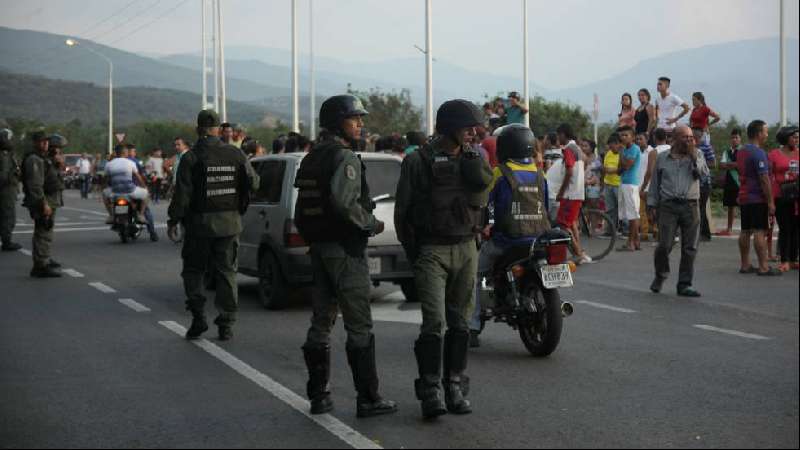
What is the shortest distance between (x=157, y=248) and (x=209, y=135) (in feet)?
35.8

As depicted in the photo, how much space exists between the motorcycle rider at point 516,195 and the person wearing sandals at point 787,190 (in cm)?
651

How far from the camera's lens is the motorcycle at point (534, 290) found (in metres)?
8.71

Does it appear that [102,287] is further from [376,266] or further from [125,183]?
[125,183]

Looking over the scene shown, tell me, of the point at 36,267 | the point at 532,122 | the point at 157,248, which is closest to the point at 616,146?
the point at 157,248

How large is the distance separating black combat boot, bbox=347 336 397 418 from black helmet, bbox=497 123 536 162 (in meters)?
2.64

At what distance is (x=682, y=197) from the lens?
41.8ft

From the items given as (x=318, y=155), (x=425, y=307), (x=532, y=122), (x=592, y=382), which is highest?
(x=532, y=122)

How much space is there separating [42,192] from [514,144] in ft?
27.7

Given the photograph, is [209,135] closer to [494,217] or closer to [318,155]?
[494,217]

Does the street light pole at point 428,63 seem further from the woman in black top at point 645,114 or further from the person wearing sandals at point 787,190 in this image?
the person wearing sandals at point 787,190

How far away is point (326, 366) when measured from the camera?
6.96 metres

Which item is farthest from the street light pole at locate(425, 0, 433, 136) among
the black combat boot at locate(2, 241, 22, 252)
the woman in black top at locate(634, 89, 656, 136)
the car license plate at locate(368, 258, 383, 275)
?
the car license plate at locate(368, 258, 383, 275)

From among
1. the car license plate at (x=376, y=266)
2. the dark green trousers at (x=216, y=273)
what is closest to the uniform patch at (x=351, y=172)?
the dark green trousers at (x=216, y=273)

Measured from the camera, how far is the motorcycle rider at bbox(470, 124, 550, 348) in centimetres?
890
